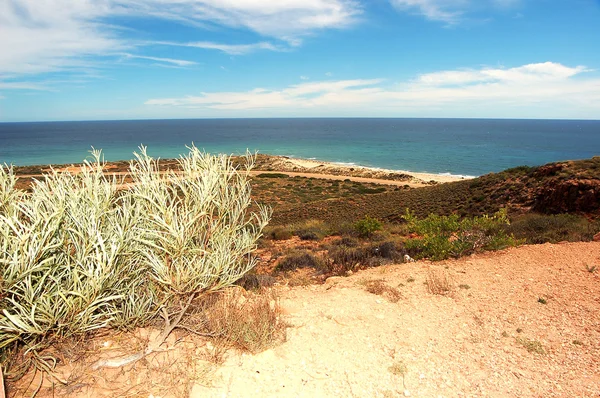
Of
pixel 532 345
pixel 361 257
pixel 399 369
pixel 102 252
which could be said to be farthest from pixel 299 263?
pixel 102 252

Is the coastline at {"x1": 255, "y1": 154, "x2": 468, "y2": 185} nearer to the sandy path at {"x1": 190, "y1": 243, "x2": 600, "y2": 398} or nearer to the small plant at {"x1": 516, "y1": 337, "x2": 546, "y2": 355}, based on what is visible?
the sandy path at {"x1": 190, "y1": 243, "x2": 600, "y2": 398}

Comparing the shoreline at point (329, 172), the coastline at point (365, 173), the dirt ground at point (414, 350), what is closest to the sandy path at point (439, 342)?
the dirt ground at point (414, 350)

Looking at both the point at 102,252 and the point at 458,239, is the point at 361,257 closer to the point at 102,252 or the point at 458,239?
the point at 458,239

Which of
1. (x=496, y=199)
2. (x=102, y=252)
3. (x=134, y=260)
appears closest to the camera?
(x=102, y=252)

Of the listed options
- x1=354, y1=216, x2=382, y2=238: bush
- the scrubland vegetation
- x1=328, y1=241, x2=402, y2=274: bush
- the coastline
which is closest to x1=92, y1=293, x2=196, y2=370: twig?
the scrubland vegetation

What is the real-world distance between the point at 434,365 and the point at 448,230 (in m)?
5.78

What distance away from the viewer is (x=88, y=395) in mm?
3309

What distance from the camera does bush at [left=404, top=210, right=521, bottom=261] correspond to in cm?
825

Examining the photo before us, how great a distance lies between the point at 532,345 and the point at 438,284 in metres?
1.95

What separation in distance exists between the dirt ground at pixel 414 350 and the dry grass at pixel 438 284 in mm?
81

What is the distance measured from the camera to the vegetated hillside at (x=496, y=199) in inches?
586

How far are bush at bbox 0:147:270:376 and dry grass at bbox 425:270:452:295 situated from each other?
3.68 m

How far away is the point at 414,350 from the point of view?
14.3ft

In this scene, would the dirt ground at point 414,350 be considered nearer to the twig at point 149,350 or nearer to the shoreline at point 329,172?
the twig at point 149,350
